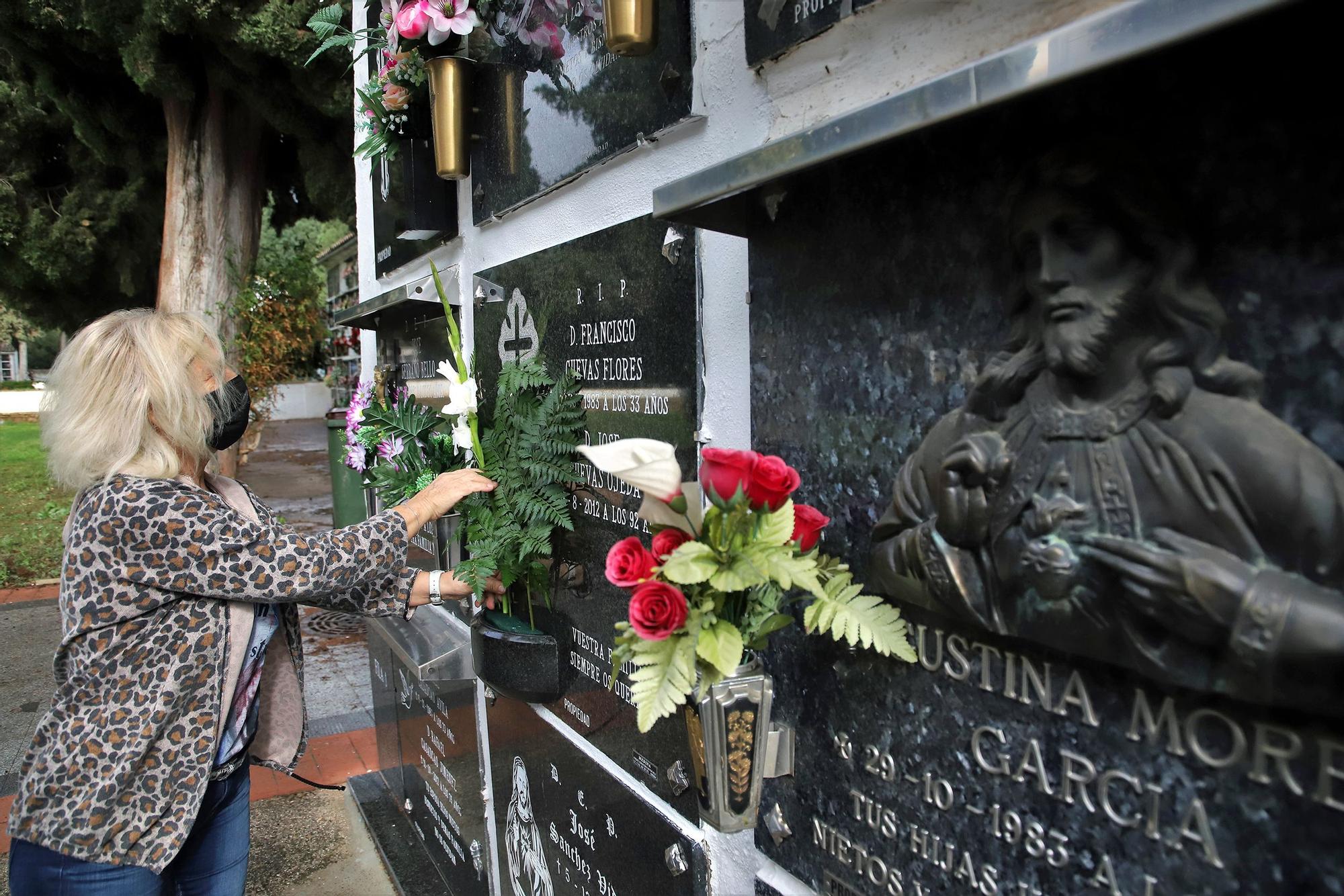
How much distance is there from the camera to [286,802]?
422 centimetres

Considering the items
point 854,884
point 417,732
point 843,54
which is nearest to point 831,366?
point 843,54

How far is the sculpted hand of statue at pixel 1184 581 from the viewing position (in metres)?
0.84

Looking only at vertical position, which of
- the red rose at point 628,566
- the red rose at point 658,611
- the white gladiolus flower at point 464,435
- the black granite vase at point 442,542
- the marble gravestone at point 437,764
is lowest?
the marble gravestone at point 437,764

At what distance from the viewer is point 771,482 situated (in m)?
1.14

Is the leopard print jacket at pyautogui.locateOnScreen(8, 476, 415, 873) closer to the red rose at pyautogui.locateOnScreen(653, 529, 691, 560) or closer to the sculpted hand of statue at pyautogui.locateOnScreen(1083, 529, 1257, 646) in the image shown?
the red rose at pyautogui.locateOnScreen(653, 529, 691, 560)

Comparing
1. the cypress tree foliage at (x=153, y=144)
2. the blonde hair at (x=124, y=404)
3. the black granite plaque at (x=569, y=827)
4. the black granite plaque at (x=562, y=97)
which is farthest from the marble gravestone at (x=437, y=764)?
the cypress tree foliage at (x=153, y=144)

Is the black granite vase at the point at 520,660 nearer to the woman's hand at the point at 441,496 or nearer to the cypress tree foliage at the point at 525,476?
the cypress tree foliage at the point at 525,476

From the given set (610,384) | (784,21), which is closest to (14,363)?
(610,384)

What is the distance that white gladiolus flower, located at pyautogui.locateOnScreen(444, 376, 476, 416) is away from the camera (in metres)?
2.35

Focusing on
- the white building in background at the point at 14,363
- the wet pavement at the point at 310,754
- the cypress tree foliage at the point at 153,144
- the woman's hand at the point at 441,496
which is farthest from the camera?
the white building in background at the point at 14,363

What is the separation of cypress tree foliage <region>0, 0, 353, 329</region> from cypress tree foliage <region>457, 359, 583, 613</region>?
657 centimetres

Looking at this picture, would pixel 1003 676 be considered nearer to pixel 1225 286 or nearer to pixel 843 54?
pixel 1225 286

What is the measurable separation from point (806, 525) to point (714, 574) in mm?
165

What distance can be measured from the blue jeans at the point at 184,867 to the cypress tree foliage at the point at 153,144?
7.02 m
